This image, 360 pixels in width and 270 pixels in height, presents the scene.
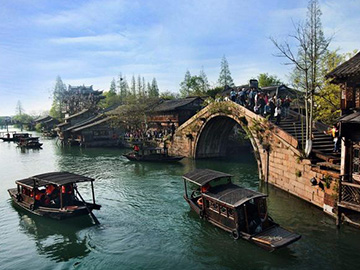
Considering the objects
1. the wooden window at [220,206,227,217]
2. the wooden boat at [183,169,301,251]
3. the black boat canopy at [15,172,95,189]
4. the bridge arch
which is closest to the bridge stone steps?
the wooden boat at [183,169,301,251]

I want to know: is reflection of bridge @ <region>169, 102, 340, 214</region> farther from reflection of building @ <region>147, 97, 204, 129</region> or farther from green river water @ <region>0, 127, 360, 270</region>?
reflection of building @ <region>147, 97, 204, 129</region>

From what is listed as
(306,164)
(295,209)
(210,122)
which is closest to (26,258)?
(295,209)

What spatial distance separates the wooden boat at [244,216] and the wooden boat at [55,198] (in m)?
6.08

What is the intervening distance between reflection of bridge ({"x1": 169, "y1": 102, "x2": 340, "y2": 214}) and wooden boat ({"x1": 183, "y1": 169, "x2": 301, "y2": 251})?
4.34m

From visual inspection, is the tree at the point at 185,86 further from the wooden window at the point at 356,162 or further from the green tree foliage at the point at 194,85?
the wooden window at the point at 356,162

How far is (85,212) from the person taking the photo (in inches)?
580

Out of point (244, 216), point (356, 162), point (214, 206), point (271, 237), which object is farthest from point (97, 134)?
point (356, 162)

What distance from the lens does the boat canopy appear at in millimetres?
12145

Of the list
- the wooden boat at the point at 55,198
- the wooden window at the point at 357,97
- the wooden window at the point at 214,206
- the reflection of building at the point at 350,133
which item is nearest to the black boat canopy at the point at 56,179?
the wooden boat at the point at 55,198

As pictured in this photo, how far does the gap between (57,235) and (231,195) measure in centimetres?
859

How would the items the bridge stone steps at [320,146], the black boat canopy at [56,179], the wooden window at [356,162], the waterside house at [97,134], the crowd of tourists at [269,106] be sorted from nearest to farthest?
the wooden window at [356,162], the black boat canopy at [56,179], the bridge stone steps at [320,146], the crowd of tourists at [269,106], the waterside house at [97,134]

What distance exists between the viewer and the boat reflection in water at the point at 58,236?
12289mm

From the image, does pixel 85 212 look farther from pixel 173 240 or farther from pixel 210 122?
pixel 210 122

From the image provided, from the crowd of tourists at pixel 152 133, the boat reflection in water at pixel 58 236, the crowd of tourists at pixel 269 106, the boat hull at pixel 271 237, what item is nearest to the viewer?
the boat hull at pixel 271 237
